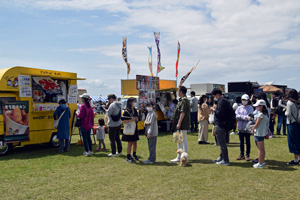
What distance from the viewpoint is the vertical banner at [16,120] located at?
873cm

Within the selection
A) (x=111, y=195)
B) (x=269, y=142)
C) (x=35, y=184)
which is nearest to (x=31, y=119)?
(x=35, y=184)

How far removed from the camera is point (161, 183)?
19.0 ft

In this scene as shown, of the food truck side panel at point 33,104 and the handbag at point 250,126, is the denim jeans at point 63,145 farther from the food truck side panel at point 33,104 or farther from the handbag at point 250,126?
the handbag at point 250,126

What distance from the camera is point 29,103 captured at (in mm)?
9484

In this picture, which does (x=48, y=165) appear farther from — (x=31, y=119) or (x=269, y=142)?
(x=269, y=142)

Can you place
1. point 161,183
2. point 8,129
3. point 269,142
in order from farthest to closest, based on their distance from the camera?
point 269,142
point 8,129
point 161,183

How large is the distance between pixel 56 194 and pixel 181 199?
2.29 m

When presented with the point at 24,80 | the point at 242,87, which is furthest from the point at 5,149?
the point at 242,87

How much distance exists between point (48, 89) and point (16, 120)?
1.80 metres

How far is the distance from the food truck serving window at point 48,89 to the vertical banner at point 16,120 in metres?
0.78

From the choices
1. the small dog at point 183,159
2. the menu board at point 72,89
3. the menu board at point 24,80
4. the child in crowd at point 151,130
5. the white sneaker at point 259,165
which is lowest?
the white sneaker at point 259,165

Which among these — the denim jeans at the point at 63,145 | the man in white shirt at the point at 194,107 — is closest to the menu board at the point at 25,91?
the denim jeans at the point at 63,145

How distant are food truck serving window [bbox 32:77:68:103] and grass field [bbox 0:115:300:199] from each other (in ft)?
7.28

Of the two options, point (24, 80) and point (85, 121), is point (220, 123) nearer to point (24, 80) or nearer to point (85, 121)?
point (85, 121)
